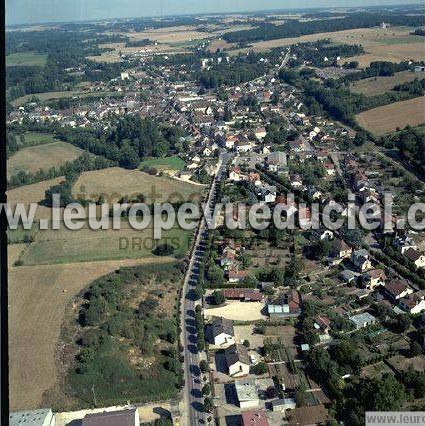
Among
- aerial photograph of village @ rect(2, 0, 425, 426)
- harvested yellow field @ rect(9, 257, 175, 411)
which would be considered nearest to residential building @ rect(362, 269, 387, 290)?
aerial photograph of village @ rect(2, 0, 425, 426)

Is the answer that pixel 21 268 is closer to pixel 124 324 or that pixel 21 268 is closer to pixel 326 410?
pixel 124 324

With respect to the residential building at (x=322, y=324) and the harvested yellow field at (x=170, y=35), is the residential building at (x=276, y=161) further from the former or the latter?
the harvested yellow field at (x=170, y=35)

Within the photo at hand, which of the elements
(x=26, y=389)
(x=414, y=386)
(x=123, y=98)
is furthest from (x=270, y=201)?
(x=123, y=98)

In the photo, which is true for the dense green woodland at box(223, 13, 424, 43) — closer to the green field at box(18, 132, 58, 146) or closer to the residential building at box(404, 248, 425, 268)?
the green field at box(18, 132, 58, 146)

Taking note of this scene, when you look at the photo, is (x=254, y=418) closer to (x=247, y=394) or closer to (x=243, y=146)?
(x=247, y=394)

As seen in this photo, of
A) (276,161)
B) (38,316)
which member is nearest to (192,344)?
(38,316)

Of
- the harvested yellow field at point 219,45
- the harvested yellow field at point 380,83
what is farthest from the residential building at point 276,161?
the harvested yellow field at point 219,45
